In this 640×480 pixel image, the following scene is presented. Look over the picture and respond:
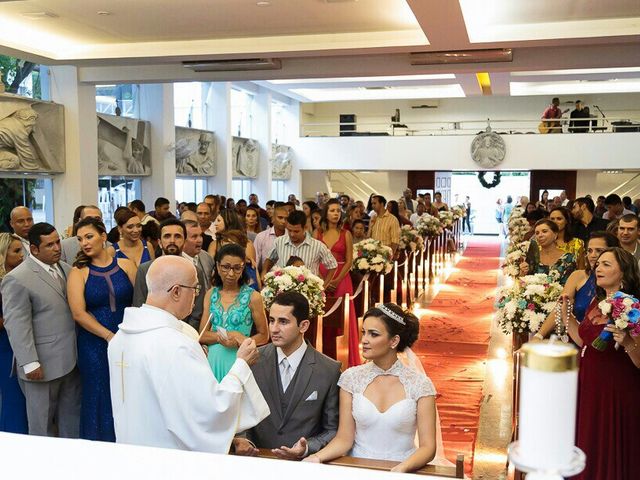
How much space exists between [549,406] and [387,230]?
11.0m

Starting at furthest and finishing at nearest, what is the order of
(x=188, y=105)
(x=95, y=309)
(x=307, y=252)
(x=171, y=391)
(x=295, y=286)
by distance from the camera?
(x=188, y=105)
(x=307, y=252)
(x=295, y=286)
(x=95, y=309)
(x=171, y=391)

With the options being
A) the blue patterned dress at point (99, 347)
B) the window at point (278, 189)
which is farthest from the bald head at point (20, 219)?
the window at point (278, 189)

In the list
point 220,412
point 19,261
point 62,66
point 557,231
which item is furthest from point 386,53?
point 220,412

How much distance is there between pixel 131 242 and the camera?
6734mm

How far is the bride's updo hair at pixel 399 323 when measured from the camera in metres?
4.19

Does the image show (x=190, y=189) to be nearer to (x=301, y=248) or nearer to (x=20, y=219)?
(x=301, y=248)

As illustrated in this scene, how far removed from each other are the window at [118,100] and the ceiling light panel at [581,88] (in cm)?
1302

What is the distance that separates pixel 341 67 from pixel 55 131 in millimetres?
4952

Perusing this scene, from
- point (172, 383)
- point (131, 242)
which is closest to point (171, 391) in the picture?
point (172, 383)

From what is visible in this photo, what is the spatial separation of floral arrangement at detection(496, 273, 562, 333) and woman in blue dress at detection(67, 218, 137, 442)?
296 centimetres

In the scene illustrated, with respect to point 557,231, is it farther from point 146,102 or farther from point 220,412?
point 146,102

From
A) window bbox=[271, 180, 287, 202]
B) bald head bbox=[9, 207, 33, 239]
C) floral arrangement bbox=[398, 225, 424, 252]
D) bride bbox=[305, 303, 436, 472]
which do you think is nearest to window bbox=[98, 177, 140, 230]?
floral arrangement bbox=[398, 225, 424, 252]

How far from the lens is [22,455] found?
1936 millimetres

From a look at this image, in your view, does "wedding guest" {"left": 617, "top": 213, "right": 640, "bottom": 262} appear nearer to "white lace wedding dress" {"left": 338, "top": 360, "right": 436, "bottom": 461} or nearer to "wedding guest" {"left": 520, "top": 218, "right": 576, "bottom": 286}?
"wedding guest" {"left": 520, "top": 218, "right": 576, "bottom": 286}
